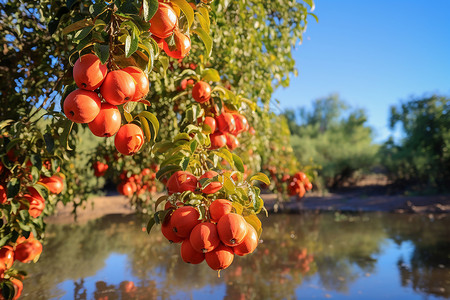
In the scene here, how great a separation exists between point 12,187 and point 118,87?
0.99 metres

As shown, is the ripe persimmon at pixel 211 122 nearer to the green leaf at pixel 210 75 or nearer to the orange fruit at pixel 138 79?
the green leaf at pixel 210 75

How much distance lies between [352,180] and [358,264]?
1723 cm

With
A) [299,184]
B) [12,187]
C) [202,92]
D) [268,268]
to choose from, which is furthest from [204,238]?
[268,268]

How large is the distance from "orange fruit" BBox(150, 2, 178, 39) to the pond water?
496cm

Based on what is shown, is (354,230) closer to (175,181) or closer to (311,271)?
(311,271)

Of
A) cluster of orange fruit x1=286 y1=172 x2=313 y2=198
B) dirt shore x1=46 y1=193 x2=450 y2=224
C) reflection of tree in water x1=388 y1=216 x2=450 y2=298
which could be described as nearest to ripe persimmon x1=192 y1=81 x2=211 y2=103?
cluster of orange fruit x1=286 y1=172 x2=313 y2=198

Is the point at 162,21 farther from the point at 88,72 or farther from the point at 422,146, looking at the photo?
the point at 422,146

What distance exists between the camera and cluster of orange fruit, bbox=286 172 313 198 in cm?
397

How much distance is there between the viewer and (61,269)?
678 centimetres

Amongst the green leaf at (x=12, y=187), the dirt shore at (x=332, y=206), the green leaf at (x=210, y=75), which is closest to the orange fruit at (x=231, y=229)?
the green leaf at (x=210, y=75)

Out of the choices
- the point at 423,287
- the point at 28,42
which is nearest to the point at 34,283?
the point at 28,42

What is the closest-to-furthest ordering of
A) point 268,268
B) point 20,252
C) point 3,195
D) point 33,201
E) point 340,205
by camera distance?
point 3,195 < point 33,201 < point 20,252 < point 268,268 < point 340,205

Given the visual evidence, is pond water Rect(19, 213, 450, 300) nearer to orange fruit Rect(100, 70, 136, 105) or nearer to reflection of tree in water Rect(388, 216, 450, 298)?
reflection of tree in water Rect(388, 216, 450, 298)

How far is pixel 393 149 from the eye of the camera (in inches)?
803
